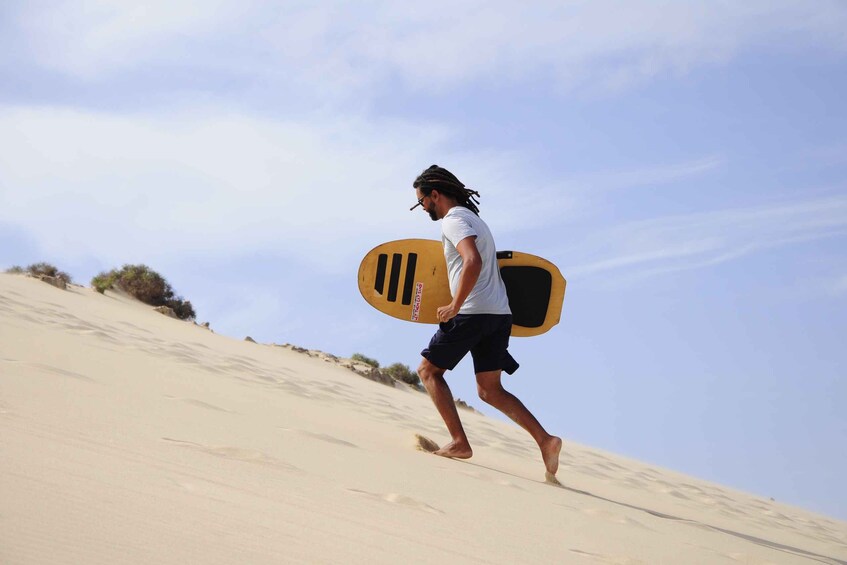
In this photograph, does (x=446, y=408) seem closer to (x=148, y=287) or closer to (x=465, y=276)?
(x=465, y=276)

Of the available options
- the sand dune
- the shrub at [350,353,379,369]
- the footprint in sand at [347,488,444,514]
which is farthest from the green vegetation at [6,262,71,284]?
the footprint in sand at [347,488,444,514]

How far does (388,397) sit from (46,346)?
193 inches

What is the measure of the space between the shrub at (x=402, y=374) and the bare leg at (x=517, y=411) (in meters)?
9.95

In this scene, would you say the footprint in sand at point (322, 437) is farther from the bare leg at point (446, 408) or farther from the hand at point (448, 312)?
the hand at point (448, 312)

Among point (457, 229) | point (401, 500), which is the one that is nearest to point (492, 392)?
point (457, 229)

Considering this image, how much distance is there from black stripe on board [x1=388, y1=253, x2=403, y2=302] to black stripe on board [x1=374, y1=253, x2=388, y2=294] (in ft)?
0.21

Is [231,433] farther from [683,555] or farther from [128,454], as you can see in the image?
[683,555]

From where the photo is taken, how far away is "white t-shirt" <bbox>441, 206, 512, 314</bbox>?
5383 mm

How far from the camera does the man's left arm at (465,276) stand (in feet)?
17.1

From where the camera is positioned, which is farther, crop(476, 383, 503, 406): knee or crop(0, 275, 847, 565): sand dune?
crop(476, 383, 503, 406): knee

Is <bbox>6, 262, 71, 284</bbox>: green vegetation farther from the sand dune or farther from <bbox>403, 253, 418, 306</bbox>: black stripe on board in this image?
<bbox>403, 253, 418, 306</bbox>: black stripe on board

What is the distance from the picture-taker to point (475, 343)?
5438mm

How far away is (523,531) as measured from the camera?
3.44 m

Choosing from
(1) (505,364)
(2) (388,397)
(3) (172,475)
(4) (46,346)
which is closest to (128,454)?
A: (3) (172,475)
